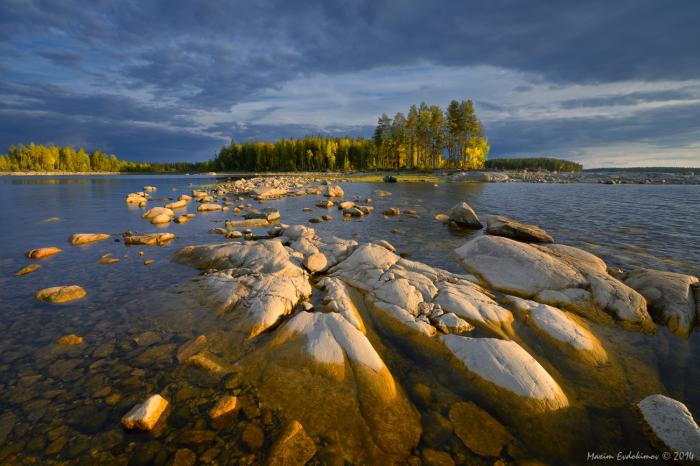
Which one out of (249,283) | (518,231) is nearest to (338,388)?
(249,283)

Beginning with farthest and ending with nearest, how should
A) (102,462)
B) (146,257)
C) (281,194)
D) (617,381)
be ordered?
(281,194)
(146,257)
(617,381)
(102,462)

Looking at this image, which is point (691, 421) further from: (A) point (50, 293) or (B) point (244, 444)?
(A) point (50, 293)

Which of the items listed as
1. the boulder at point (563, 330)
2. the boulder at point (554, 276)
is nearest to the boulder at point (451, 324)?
the boulder at point (563, 330)

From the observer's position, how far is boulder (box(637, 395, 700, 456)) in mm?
4156

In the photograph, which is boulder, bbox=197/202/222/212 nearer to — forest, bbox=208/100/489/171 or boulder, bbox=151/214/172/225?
boulder, bbox=151/214/172/225

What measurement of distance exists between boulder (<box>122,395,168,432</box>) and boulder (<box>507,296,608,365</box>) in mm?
7971

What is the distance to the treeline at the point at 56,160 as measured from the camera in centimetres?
14562

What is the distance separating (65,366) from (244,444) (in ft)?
14.1

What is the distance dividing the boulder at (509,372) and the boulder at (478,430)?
643 mm

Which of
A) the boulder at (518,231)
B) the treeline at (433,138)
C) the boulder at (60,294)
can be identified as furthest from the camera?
the treeline at (433,138)

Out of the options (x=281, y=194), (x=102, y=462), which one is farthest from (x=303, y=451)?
(x=281, y=194)

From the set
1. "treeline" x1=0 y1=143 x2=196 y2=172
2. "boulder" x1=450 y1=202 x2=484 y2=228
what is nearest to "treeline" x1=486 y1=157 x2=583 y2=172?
"boulder" x1=450 y1=202 x2=484 y2=228

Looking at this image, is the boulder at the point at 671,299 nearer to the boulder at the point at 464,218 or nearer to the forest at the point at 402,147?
the boulder at the point at 464,218

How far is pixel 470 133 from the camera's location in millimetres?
92750
